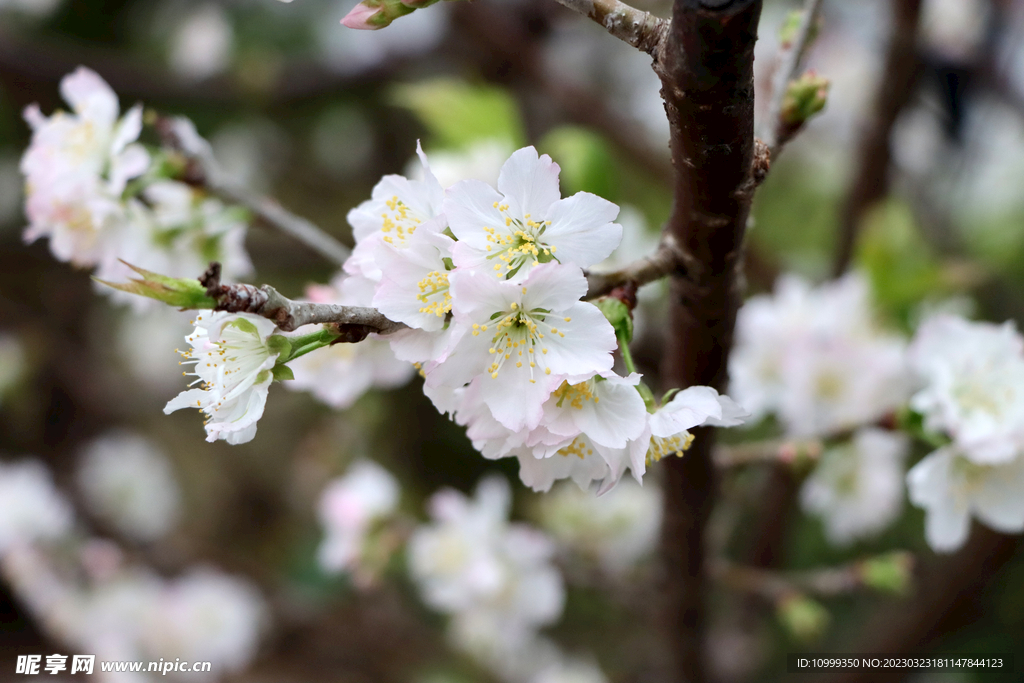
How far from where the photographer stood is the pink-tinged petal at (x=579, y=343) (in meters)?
0.47

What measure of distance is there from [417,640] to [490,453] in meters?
1.59

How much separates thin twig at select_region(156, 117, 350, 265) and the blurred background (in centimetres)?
32

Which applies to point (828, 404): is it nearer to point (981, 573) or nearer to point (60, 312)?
point (981, 573)

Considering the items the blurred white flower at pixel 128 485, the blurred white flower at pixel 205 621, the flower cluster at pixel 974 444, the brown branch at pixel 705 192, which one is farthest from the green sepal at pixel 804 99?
the blurred white flower at pixel 128 485

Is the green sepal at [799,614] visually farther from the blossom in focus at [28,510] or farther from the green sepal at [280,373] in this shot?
the blossom in focus at [28,510]

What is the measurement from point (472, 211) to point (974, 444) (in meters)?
0.59

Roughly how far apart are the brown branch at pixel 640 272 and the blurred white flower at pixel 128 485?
7.45ft

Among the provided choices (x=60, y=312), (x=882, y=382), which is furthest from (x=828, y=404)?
(x=60, y=312)

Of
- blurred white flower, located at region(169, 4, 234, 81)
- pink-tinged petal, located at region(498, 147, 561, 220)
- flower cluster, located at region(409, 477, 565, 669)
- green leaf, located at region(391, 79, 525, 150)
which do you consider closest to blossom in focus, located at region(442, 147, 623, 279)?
pink-tinged petal, located at region(498, 147, 561, 220)

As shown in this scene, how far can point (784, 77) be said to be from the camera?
0.64 m

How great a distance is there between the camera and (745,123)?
1.49ft

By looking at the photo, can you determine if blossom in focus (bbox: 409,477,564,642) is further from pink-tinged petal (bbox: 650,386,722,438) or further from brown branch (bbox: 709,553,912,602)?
pink-tinged petal (bbox: 650,386,722,438)

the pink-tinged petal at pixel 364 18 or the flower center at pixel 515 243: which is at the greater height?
the pink-tinged petal at pixel 364 18

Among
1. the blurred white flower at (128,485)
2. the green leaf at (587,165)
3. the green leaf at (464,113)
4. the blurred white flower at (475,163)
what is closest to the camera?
the green leaf at (587,165)
